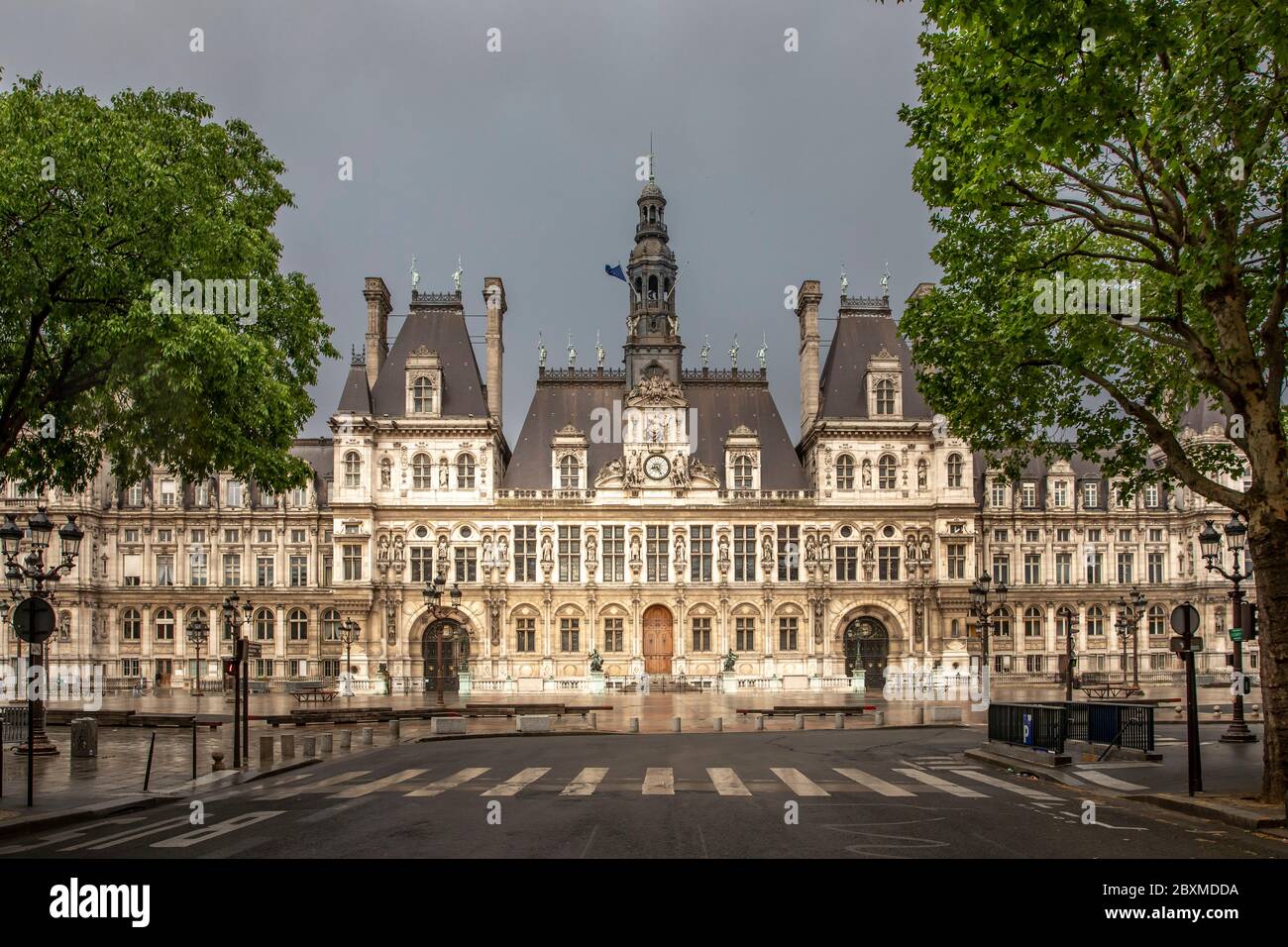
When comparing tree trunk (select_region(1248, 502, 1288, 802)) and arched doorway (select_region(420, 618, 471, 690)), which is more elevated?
tree trunk (select_region(1248, 502, 1288, 802))

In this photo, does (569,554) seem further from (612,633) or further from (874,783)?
(874,783)

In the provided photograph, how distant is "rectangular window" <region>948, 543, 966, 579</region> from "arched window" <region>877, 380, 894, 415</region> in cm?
879

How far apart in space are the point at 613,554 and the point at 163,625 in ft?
94.6

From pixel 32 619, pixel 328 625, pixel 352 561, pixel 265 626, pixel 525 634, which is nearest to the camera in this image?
pixel 32 619

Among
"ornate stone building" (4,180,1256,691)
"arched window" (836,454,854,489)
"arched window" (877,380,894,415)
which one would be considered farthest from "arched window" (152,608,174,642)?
"arched window" (877,380,894,415)

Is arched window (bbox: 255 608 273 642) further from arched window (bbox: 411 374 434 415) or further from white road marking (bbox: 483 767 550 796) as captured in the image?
white road marking (bbox: 483 767 550 796)

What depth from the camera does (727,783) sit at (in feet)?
64.7

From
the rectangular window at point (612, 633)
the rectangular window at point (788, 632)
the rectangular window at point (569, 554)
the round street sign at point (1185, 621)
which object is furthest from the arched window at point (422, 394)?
the round street sign at point (1185, 621)

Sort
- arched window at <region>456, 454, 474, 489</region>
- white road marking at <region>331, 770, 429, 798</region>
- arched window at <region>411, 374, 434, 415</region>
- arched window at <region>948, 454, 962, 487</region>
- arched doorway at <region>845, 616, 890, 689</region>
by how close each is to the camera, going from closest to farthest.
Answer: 1. white road marking at <region>331, 770, 429, 798</region>
2. arched doorway at <region>845, 616, 890, 689</region>
3. arched window at <region>456, 454, 474, 489</region>
4. arched window at <region>948, 454, 962, 487</region>
5. arched window at <region>411, 374, 434, 415</region>

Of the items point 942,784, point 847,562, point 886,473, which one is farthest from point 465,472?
point 942,784

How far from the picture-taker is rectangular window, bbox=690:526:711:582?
209 ft

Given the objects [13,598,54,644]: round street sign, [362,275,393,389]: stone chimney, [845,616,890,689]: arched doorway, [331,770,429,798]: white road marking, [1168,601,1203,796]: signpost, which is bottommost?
[845,616,890,689]: arched doorway
